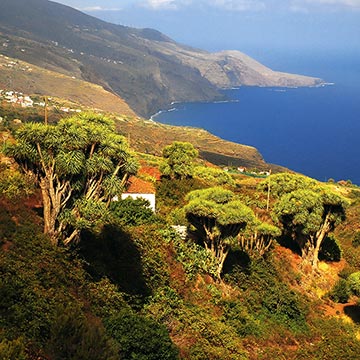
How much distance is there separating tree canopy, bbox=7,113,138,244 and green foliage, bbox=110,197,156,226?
272 inches

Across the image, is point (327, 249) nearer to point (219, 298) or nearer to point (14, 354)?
point (219, 298)

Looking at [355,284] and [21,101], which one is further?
[21,101]

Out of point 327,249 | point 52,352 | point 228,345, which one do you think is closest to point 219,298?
point 228,345

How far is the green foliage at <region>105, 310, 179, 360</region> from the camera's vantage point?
46.8ft

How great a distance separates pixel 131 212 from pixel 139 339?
13055 mm

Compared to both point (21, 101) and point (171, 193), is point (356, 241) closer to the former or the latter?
point (171, 193)

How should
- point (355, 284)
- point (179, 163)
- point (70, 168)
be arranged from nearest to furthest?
point (70, 168)
point (355, 284)
point (179, 163)

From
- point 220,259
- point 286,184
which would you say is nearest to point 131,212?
point 220,259

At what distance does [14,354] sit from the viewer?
10.0 m

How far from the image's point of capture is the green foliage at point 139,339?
46.8 ft

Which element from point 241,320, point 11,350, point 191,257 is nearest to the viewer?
point 11,350

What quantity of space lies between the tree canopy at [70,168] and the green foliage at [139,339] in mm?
4303

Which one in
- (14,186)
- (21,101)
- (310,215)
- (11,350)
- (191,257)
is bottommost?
(21,101)

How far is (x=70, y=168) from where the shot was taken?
17.0 m
